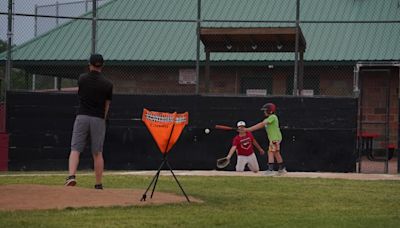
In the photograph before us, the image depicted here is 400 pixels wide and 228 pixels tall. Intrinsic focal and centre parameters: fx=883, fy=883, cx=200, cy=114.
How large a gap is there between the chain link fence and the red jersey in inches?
225

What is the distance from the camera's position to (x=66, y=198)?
427 inches

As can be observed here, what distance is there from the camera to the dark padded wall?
20562 mm

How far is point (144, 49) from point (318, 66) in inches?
207

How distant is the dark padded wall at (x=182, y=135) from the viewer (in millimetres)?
20562

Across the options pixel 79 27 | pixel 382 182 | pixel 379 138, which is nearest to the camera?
pixel 382 182

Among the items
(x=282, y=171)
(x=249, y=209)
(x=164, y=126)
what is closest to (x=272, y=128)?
(x=282, y=171)

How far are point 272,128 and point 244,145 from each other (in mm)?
1020

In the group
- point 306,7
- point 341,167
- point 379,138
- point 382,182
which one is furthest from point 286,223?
point 306,7

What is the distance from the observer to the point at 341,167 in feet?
67.1

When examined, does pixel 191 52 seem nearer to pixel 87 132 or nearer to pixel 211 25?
pixel 211 25

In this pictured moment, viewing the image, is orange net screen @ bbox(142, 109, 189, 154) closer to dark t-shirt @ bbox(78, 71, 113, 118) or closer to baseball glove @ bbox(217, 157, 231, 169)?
dark t-shirt @ bbox(78, 71, 113, 118)

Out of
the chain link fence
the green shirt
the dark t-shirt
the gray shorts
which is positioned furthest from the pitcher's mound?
the chain link fence

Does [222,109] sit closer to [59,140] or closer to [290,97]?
[290,97]

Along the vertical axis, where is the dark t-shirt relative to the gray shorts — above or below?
above
